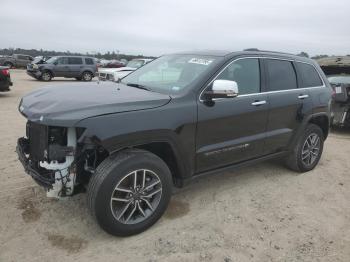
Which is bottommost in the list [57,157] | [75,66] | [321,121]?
[57,157]

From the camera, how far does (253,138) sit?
4.19 metres

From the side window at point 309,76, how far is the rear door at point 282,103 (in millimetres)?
168

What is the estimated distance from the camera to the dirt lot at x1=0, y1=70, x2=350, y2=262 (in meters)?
3.06

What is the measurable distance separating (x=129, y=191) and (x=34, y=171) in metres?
0.94

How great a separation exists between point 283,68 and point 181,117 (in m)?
2.03

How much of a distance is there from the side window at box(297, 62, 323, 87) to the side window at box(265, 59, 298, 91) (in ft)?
0.74

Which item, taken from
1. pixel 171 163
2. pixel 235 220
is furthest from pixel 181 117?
pixel 235 220

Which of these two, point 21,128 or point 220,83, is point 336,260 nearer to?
point 220,83

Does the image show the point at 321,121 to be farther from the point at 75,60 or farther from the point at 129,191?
the point at 75,60

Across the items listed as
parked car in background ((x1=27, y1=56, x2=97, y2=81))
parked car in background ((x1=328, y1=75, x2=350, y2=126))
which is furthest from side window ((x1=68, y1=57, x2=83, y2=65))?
parked car in background ((x1=328, y1=75, x2=350, y2=126))

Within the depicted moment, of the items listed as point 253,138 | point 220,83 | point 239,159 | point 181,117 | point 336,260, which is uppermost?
point 220,83

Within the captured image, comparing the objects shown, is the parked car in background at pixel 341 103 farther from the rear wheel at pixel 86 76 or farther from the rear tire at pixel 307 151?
the rear wheel at pixel 86 76

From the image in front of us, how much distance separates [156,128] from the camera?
3205 millimetres

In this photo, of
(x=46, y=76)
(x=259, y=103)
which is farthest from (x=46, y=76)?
(x=259, y=103)
